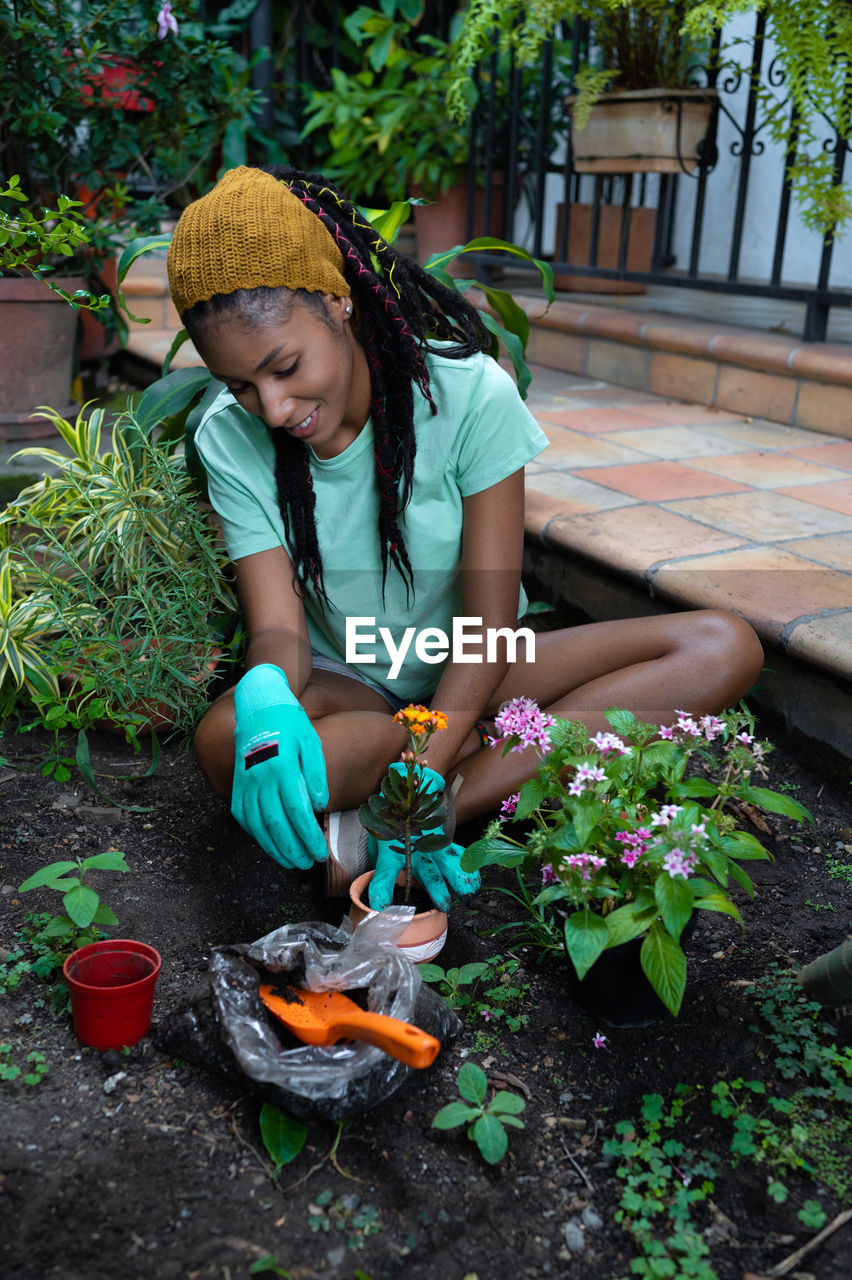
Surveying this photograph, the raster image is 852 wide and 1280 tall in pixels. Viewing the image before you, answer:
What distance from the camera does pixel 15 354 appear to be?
2.85 meters

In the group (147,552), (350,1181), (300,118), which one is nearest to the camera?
(350,1181)

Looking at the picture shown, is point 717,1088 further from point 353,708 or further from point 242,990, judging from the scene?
point 353,708

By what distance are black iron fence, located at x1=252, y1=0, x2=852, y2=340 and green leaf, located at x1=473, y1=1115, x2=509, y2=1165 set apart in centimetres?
297

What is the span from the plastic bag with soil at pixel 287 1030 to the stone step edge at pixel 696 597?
0.85 m

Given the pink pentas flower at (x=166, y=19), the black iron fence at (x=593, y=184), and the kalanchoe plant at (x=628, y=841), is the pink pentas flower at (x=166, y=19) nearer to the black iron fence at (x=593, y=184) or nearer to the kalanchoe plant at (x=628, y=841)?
the black iron fence at (x=593, y=184)

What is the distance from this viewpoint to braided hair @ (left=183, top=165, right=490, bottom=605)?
1.48 meters

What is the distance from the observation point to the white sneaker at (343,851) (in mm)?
1470

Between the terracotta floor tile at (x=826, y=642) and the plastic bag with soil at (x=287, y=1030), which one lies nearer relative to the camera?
the plastic bag with soil at (x=287, y=1030)

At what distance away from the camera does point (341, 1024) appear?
1.08 metres

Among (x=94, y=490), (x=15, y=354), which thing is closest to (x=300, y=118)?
(x=15, y=354)

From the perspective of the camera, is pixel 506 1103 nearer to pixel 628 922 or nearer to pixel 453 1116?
pixel 453 1116

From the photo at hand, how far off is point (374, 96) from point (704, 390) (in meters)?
1.89

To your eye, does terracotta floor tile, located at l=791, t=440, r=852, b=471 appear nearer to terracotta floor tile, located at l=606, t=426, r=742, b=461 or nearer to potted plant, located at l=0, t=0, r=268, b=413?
terracotta floor tile, located at l=606, t=426, r=742, b=461

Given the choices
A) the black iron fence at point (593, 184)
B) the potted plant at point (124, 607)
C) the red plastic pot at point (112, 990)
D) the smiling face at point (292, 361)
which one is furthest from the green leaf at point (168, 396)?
the black iron fence at point (593, 184)
